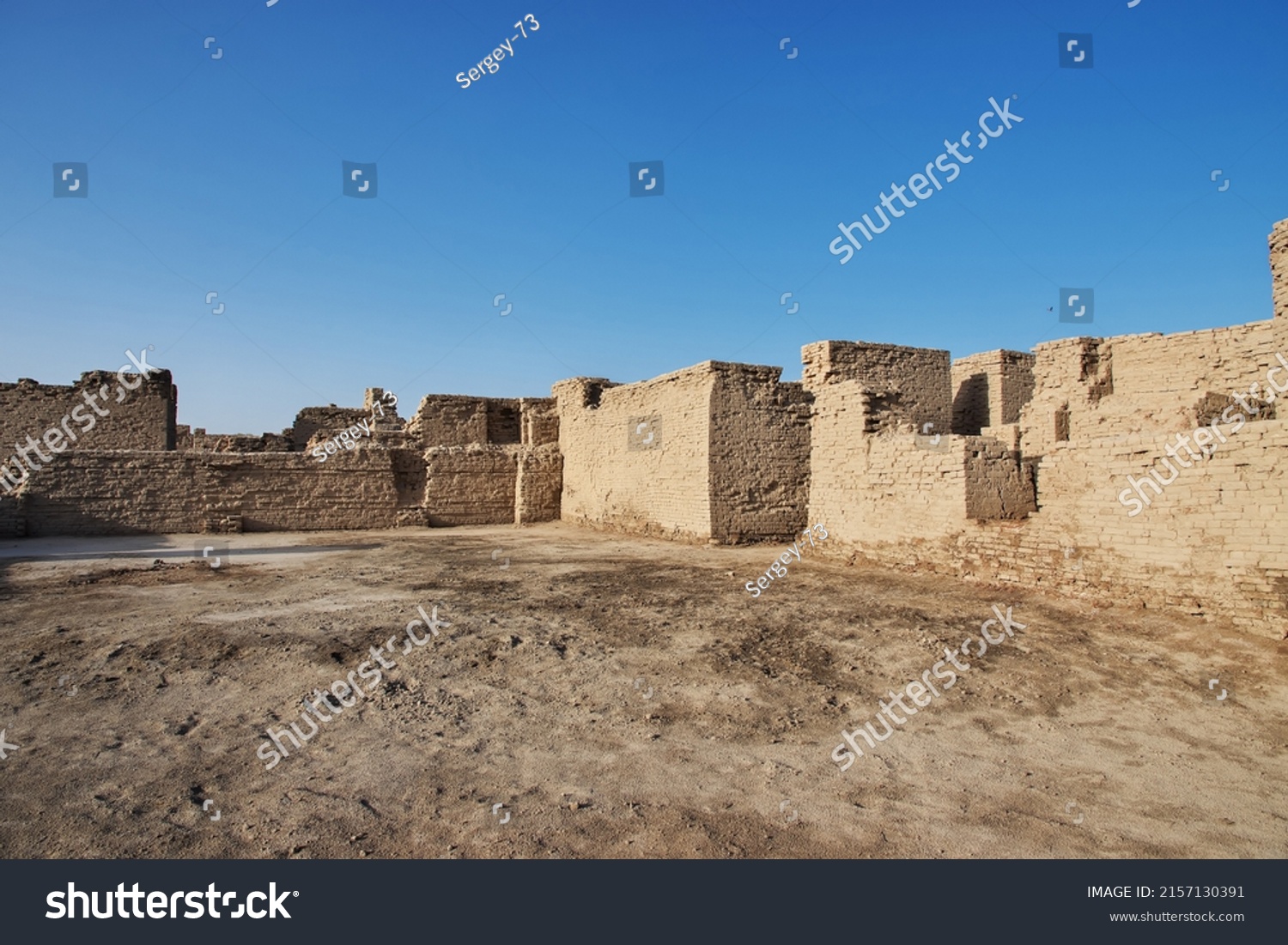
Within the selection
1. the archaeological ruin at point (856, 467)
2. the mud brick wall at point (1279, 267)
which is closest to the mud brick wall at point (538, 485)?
the archaeological ruin at point (856, 467)

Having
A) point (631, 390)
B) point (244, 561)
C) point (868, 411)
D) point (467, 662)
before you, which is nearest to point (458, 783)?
point (467, 662)

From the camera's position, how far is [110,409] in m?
22.1

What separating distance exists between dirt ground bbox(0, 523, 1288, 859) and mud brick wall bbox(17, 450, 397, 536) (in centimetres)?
902

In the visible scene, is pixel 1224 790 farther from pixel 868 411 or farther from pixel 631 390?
pixel 631 390

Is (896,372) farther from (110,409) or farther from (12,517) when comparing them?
(110,409)

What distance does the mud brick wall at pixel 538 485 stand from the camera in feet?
63.3

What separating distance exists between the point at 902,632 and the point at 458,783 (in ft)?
13.5

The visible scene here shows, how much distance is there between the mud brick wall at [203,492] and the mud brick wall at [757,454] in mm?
9250

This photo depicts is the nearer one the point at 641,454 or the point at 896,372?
the point at 896,372

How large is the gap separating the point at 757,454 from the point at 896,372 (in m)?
3.66

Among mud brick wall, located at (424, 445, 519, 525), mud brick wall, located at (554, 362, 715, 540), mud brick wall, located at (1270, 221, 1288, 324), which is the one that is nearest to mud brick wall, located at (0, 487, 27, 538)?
mud brick wall, located at (424, 445, 519, 525)

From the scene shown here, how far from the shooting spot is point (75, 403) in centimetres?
2198

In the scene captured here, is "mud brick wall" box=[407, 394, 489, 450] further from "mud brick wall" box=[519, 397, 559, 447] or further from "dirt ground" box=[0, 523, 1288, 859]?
"dirt ground" box=[0, 523, 1288, 859]

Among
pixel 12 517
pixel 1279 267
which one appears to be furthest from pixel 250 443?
pixel 1279 267
